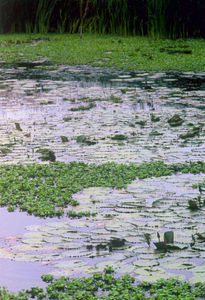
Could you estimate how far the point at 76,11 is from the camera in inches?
524

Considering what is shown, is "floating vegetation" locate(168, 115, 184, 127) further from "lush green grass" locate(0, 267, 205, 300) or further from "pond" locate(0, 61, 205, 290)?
"lush green grass" locate(0, 267, 205, 300)

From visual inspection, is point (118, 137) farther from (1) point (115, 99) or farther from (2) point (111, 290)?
(2) point (111, 290)

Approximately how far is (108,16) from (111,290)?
11.2 meters

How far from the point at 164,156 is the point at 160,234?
5.07 ft

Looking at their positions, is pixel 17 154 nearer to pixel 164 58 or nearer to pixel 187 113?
pixel 187 113

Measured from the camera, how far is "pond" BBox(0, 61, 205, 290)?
2.68 m

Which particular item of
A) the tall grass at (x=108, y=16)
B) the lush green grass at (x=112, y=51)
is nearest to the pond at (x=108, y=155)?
the lush green grass at (x=112, y=51)

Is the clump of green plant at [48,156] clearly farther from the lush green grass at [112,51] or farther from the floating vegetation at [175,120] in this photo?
the lush green grass at [112,51]

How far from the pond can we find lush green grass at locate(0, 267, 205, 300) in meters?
0.07

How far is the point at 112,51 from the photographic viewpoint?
1095 cm

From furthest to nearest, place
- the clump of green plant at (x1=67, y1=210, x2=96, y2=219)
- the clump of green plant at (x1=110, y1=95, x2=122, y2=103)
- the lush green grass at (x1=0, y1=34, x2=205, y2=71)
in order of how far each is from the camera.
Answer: the lush green grass at (x1=0, y1=34, x2=205, y2=71) → the clump of green plant at (x1=110, y1=95, x2=122, y2=103) → the clump of green plant at (x1=67, y1=210, x2=96, y2=219)

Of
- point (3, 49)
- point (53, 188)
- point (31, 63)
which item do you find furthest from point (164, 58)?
point (53, 188)

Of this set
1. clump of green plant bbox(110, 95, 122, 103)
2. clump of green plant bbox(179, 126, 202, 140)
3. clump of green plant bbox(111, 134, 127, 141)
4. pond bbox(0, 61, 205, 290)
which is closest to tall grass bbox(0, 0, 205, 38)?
pond bbox(0, 61, 205, 290)

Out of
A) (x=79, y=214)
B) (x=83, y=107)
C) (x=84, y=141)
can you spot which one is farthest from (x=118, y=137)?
(x=79, y=214)
